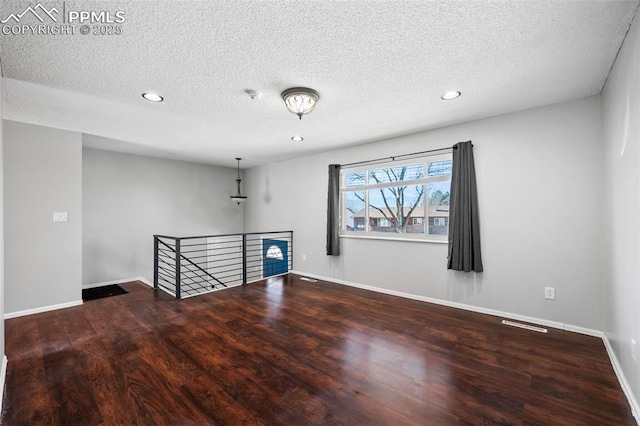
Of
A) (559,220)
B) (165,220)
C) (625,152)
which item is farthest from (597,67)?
(165,220)

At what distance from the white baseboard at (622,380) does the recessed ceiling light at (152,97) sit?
431 cm

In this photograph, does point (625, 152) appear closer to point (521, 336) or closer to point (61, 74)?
point (521, 336)

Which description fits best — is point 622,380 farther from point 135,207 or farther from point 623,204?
point 135,207

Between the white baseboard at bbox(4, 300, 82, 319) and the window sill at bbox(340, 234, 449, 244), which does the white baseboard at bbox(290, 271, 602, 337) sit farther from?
the white baseboard at bbox(4, 300, 82, 319)

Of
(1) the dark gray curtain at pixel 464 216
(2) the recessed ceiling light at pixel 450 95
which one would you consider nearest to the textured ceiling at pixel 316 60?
(2) the recessed ceiling light at pixel 450 95

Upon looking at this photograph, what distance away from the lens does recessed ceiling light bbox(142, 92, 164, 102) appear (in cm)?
263

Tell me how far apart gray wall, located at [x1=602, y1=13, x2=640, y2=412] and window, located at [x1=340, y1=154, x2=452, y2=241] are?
5.08 ft

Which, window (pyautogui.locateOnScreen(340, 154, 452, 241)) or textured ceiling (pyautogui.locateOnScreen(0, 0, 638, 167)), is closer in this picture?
textured ceiling (pyautogui.locateOnScreen(0, 0, 638, 167))

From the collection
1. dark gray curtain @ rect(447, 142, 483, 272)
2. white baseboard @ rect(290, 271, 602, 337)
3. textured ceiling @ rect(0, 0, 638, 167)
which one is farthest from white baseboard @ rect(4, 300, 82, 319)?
dark gray curtain @ rect(447, 142, 483, 272)

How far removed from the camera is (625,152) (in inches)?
75.1

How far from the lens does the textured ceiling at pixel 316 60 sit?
5.22 feet

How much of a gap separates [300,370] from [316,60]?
2.41 m

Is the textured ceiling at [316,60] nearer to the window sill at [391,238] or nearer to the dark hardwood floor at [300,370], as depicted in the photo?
the window sill at [391,238]

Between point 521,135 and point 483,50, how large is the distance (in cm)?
Result: 162
